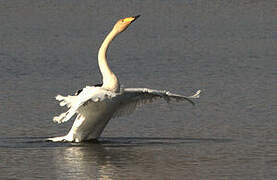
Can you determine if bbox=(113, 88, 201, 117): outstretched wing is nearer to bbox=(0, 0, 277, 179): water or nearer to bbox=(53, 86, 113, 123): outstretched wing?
bbox=(0, 0, 277, 179): water

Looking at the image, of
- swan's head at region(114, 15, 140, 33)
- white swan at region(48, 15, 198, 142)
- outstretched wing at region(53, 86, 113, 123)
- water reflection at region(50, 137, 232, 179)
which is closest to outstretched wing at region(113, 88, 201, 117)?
white swan at region(48, 15, 198, 142)

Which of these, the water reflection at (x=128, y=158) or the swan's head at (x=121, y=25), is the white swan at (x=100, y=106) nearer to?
the water reflection at (x=128, y=158)

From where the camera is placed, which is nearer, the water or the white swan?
the water

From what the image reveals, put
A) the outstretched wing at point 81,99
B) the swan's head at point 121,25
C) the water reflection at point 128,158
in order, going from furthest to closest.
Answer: the swan's head at point 121,25 → the outstretched wing at point 81,99 → the water reflection at point 128,158

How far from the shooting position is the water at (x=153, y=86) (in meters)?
13.1

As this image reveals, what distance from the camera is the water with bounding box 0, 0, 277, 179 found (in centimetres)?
1312

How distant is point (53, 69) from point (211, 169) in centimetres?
1076

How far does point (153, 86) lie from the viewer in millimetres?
20484

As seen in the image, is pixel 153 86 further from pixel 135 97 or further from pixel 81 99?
pixel 81 99

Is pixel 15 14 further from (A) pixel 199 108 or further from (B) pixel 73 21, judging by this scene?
(A) pixel 199 108

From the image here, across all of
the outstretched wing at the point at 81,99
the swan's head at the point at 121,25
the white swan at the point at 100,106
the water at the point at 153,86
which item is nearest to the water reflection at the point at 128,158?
the water at the point at 153,86

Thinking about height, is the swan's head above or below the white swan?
above

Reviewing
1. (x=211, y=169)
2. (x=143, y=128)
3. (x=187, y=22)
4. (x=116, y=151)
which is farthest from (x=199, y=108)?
(x=187, y=22)

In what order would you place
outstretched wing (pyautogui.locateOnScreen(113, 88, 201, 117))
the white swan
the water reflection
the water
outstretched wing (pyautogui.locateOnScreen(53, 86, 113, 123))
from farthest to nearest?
outstretched wing (pyautogui.locateOnScreen(113, 88, 201, 117)) → the white swan → outstretched wing (pyautogui.locateOnScreen(53, 86, 113, 123)) → the water → the water reflection
